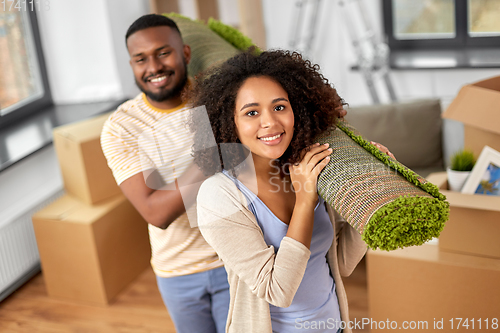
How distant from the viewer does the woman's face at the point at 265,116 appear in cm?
90

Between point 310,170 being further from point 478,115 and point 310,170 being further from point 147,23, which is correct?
point 478,115

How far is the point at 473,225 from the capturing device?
1.45 metres

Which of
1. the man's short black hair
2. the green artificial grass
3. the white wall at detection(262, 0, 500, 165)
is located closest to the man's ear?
the man's short black hair

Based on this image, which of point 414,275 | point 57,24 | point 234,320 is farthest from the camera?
point 57,24

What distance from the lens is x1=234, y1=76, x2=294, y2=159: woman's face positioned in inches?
35.5

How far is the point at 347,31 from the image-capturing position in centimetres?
368

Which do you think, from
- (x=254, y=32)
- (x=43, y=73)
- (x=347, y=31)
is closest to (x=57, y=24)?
(x=43, y=73)

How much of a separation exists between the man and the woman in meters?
0.16

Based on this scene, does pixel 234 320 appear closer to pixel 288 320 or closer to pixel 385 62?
A: pixel 288 320

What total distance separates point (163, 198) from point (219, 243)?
32 centimetres

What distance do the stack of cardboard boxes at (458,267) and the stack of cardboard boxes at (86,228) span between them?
1.31m

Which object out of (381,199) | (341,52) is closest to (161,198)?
(381,199)

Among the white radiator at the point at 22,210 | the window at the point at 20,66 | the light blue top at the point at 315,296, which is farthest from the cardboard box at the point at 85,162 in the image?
the light blue top at the point at 315,296

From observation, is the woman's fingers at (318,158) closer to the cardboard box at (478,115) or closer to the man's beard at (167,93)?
the man's beard at (167,93)
